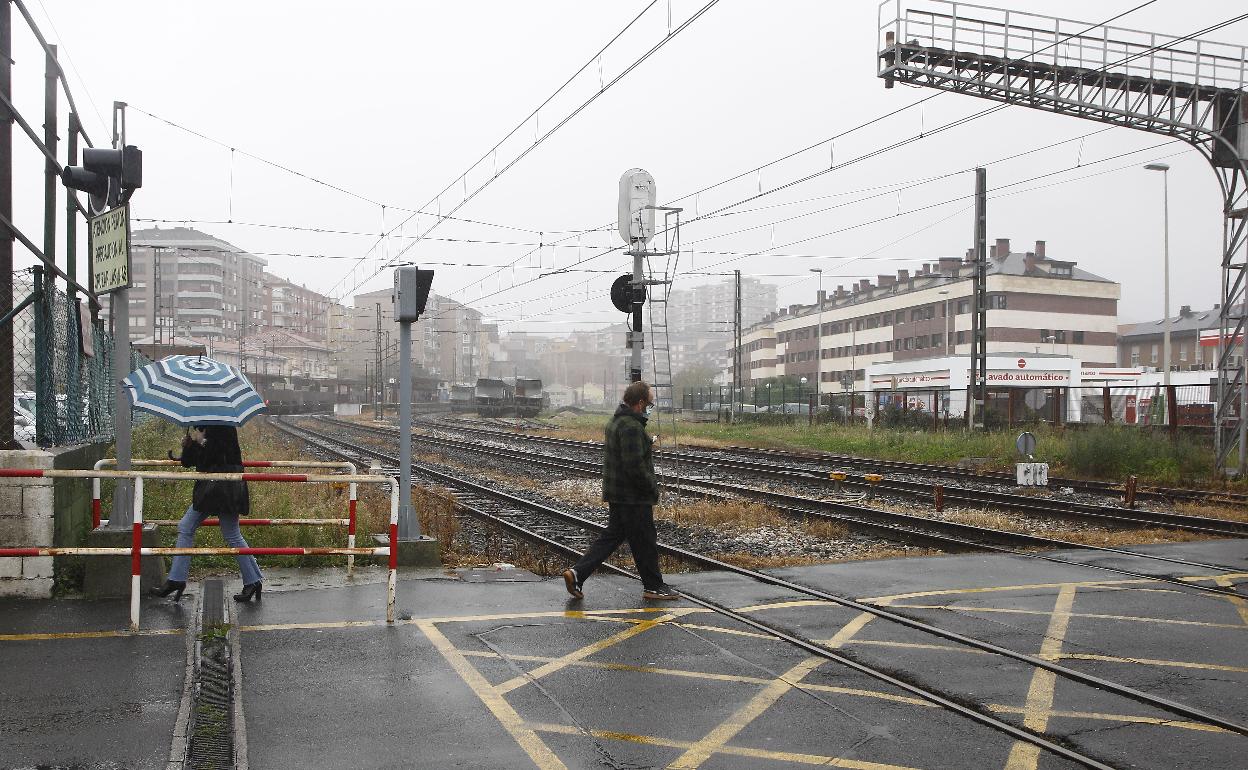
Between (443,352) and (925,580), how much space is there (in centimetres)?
15603

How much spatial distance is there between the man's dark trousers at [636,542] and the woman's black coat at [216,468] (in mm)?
2693

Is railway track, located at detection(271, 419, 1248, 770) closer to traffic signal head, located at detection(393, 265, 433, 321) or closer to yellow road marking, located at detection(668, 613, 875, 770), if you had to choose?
yellow road marking, located at detection(668, 613, 875, 770)

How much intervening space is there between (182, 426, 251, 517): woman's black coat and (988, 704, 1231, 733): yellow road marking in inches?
213

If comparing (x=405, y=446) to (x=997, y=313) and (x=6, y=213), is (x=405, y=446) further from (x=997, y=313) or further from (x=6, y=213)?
(x=997, y=313)

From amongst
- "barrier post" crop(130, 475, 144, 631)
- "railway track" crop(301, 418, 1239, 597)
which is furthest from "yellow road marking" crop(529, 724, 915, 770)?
"railway track" crop(301, 418, 1239, 597)

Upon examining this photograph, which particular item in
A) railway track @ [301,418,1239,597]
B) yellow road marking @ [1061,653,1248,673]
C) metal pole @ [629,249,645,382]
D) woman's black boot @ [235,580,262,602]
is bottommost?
railway track @ [301,418,1239,597]

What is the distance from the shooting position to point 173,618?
→ 24.3 feet

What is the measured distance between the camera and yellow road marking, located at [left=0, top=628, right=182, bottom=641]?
6703 millimetres

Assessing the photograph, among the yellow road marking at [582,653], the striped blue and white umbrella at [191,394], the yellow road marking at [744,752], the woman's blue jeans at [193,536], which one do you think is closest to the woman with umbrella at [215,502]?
the woman's blue jeans at [193,536]

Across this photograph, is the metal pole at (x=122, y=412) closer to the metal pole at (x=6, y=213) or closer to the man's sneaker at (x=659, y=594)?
the metal pole at (x=6, y=213)

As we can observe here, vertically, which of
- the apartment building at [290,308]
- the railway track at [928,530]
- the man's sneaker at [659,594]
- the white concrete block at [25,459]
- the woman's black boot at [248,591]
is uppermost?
the apartment building at [290,308]

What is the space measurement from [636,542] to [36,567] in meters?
4.44

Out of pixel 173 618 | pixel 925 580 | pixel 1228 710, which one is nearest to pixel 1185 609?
pixel 925 580

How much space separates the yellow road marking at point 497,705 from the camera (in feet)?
16.0
